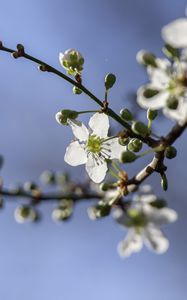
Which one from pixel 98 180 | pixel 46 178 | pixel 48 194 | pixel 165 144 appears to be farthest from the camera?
pixel 46 178

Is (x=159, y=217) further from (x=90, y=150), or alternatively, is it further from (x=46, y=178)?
(x=46, y=178)

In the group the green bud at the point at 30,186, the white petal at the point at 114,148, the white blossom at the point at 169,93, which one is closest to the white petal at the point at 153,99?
the white blossom at the point at 169,93

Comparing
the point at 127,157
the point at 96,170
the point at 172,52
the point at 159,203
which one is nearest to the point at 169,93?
the point at 172,52

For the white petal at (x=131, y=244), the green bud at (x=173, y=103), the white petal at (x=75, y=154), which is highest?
the white petal at (x=75, y=154)

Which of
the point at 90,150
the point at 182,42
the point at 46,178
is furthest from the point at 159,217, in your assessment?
the point at 46,178

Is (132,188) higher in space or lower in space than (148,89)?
lower

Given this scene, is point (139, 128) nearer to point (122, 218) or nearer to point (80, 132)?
point (122, 218)

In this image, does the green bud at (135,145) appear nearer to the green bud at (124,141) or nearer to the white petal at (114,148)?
the green bud at (124,141)
